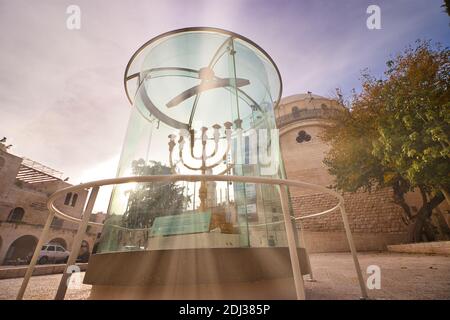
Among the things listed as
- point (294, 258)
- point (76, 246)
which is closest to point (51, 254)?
point (76, 246)

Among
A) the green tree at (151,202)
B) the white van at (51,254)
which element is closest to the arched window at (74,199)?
the white van at (51,254)

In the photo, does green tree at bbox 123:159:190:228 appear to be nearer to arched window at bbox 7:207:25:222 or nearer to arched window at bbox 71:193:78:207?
arched window at bbox 7:207:25:222

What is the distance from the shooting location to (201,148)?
137 inches

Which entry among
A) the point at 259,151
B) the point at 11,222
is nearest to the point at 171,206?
the point at 259,151

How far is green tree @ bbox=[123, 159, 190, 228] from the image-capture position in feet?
7.78

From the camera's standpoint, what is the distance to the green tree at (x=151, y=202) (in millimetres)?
2371

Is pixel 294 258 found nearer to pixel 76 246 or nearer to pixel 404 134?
pixel 76 246

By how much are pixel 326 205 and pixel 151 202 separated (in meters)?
13.1

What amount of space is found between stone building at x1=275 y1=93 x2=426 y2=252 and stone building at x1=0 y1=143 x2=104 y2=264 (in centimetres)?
1959

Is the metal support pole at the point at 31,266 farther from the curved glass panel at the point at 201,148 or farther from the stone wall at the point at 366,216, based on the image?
the stone wall at the point at 366,216

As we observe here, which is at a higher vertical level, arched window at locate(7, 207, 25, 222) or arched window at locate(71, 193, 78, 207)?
arched window at locate(71, 193, 78, 207)

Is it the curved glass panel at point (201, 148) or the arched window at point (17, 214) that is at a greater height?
the arched window at point (17, 214)

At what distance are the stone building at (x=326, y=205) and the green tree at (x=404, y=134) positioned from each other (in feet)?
3.97

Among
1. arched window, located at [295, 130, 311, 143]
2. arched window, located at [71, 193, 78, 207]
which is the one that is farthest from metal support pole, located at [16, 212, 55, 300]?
arched window, located at [71, 193, 78, 207]
